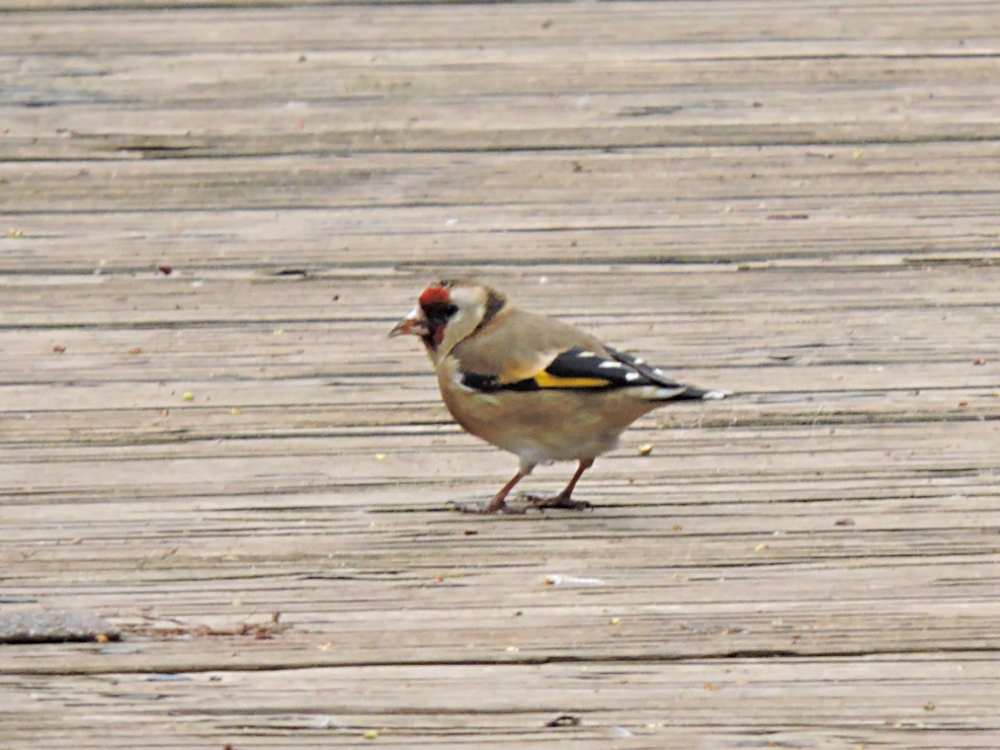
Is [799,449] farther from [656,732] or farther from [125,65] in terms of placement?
[125,65]

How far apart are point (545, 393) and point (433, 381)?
702 mm

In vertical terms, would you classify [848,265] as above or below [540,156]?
below

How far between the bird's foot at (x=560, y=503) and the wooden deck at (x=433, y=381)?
0.09 m

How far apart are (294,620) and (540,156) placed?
3254 millimetres

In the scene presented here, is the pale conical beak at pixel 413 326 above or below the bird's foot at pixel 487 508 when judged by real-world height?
above

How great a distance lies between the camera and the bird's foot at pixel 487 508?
4.14m

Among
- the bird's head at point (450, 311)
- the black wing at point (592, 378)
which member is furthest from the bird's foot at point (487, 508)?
the bird's head at point (450, 311)

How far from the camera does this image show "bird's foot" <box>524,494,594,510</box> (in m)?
4.26

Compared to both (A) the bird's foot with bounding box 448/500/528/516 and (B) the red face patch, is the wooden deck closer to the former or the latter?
(A) the bird's foot with bounding box 448/500/528/516

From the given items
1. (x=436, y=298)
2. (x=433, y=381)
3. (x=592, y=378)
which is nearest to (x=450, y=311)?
(x=436, y=298)

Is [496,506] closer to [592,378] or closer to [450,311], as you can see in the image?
[592,378]

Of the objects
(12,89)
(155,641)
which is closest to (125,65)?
(12,89)

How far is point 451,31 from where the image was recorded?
296 inches

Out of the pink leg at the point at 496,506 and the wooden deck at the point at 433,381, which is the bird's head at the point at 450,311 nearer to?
the wooden deck at the point at 433,381
